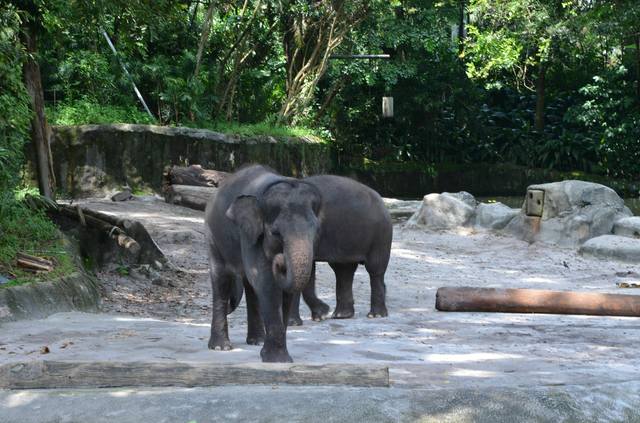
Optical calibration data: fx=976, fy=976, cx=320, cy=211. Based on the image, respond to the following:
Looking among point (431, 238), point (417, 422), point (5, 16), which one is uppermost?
point (5, 16)

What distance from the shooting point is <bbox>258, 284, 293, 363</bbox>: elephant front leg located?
6.39 metres

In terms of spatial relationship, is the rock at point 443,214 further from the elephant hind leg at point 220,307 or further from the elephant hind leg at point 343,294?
the elephant hind leg at point 220,307

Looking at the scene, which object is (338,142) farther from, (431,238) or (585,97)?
(431,238)

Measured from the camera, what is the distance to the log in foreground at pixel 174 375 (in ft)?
17.1

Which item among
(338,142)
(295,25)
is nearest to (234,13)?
(295,25)

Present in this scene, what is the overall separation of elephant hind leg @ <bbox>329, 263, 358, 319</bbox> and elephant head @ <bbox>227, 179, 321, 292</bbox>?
3.36 meters

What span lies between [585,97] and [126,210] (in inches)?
844

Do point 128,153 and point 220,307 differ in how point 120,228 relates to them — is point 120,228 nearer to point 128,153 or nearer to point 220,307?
point 220,307

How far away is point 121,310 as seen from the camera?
395 inches

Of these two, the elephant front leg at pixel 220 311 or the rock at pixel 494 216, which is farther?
the rock at pixel 494 216

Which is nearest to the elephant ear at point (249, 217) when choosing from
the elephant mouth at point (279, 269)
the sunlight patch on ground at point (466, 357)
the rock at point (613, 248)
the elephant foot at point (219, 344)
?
the elephant mouth at point (279, 269)

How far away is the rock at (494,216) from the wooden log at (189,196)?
513cm

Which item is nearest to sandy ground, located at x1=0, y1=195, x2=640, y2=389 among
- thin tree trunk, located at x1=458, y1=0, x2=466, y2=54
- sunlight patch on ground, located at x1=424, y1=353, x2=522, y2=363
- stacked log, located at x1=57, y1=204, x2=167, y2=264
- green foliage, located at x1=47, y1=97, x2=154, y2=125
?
sunlight patch on ground, located at x1=424, y1=353, x2=522, y2=363

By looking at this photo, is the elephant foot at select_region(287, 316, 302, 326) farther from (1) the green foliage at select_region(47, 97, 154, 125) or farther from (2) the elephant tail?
Answer: (1) the green foliage at select_region(47, 97, 154, 125)
